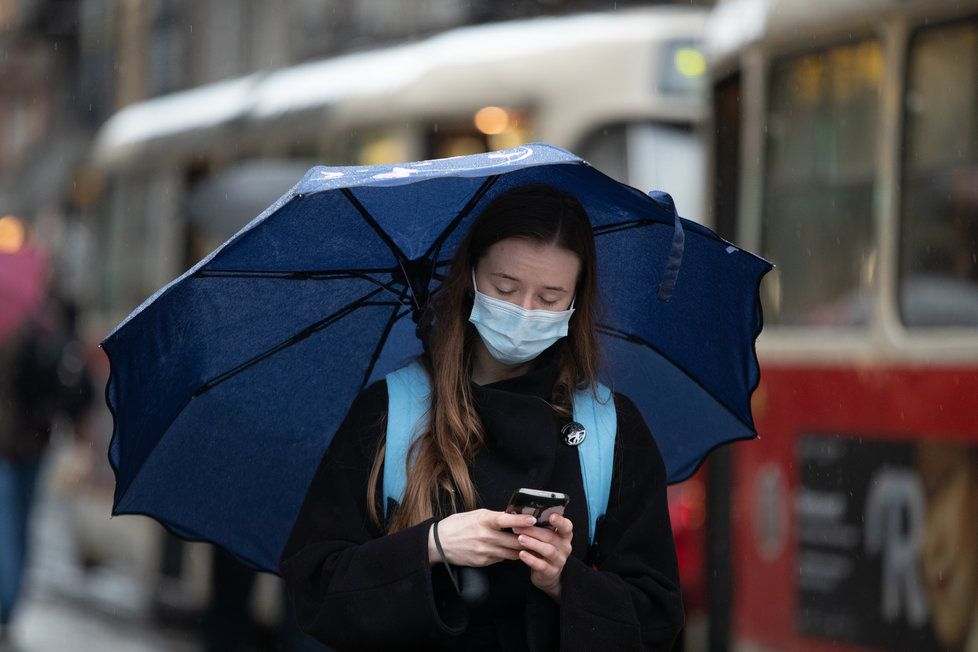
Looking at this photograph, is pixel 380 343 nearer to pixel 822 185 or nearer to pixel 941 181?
pixel 941 181

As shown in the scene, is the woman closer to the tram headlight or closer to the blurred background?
the blurred background

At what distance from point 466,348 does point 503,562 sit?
1.28 ft

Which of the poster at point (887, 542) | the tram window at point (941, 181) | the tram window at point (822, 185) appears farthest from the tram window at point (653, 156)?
the tram window at point (941, 181)

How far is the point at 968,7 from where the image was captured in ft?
18.9

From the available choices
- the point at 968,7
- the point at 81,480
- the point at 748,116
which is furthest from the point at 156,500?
the point at 81,480

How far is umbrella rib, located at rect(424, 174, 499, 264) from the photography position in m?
3.22

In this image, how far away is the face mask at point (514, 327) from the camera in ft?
9.25

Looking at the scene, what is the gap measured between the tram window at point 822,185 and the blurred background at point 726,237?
1 centimetres

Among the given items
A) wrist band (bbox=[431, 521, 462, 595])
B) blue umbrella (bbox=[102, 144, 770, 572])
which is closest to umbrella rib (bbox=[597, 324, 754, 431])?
blue umbrella (bbox=[102, 144, 770, 572])

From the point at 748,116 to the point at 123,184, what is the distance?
7143 mm

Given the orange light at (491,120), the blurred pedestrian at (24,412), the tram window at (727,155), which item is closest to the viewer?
the tram window at (727,155)

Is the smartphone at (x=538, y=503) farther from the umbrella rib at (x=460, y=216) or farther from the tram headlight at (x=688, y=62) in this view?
the tram headlight at (x=688, y=62)

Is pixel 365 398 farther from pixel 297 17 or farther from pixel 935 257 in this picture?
pixel 297 17

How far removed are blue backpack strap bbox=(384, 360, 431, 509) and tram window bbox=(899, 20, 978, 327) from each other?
321 centimetres
